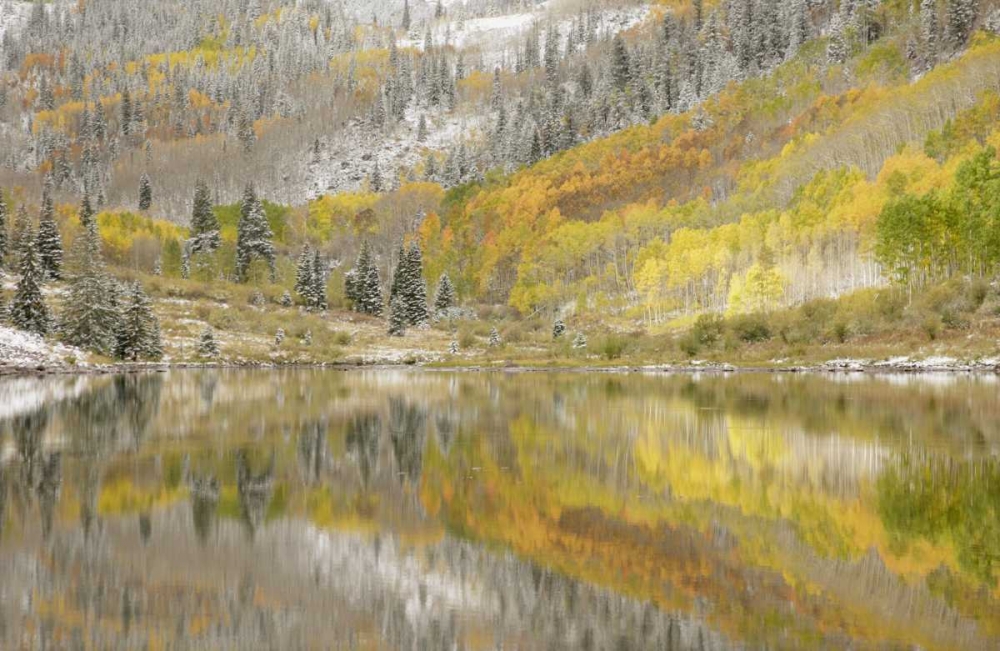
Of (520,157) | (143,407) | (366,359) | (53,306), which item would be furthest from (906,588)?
(520,157)

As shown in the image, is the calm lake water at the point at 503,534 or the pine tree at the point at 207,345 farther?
the pine tree at the point at 207,345

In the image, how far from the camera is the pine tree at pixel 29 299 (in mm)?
Result: 67750

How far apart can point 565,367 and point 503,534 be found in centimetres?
5972

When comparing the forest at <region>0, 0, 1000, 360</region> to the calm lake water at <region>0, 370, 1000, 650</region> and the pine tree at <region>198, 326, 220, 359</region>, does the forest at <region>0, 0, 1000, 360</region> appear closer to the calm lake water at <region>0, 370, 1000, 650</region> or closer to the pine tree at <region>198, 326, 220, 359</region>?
the pine tree at <region>198, 326, 220, 359</region>

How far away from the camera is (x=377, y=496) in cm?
1622

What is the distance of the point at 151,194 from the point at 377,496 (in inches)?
7253

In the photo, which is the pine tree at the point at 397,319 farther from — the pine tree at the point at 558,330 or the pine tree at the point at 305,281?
the pine tree at the point at 558,330

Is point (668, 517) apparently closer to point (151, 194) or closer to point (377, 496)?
point (377, 496)

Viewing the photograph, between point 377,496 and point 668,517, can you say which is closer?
point 668,517

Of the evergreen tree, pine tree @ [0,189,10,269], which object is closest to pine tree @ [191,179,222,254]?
the evergreen tree

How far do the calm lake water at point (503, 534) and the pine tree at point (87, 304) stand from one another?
46143 millimetres

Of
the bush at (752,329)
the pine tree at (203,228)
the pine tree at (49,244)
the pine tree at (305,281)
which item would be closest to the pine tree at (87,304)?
the pine tree at (49,244)

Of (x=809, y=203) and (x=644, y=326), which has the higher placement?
(x=809, y=203)

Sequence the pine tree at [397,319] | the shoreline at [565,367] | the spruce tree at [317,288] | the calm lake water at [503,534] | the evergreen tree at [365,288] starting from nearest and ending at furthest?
the calm lake water at [503,534], the shoreline at [565,367], the pine tree at [397,319], the spruce tree at [317,288], the evergreen tree at [365,288]
